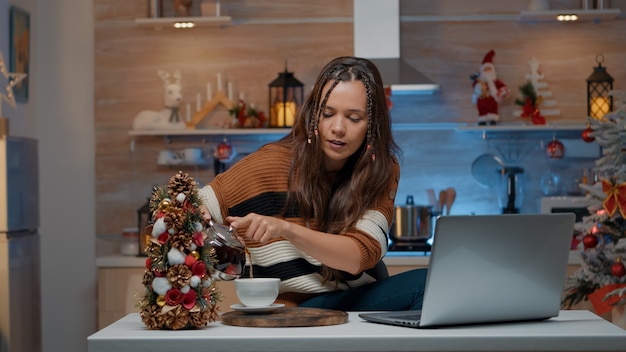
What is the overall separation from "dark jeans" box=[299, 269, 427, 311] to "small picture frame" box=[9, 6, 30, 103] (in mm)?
2521

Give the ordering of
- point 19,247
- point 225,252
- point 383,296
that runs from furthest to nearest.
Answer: point 19,247, point 383,296, point 225,252

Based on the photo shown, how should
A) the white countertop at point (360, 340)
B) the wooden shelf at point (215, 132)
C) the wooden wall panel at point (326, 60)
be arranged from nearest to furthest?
the white countertop at point (360, 340) < the wooden shelf at point (215, 132) < the wooden wall panel at point (326, 60)

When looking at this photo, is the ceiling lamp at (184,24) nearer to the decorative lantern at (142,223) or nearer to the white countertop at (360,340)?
the decorative lantern at (142,223)

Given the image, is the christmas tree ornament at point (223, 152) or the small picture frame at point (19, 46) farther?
the christmas tree ornament at point (223, 152)

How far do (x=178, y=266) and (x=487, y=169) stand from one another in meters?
3.32

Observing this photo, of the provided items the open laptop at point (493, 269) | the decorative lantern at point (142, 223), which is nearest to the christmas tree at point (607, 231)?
the open laptop at point (493, 269)

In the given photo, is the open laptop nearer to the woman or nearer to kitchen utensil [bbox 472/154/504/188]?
the woman

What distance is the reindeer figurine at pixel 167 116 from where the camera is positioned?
4.88 meters

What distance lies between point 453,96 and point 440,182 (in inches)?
17.1

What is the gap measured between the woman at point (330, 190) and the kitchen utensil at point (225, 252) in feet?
1.27

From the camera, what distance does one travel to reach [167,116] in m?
4.89

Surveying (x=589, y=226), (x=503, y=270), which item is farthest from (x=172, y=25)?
(x=503, y=270)

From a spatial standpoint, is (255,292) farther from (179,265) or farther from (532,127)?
(532,127)

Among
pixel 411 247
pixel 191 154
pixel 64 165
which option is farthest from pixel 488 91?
pixel 64 165
